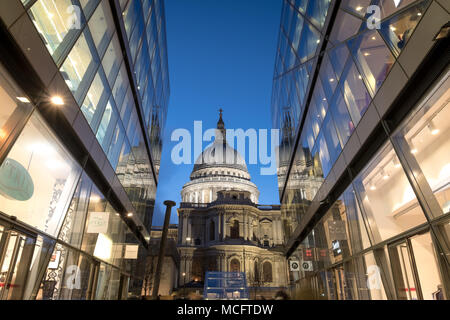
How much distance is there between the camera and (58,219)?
393 inches

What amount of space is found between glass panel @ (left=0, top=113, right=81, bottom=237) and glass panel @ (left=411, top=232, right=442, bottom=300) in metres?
10.6

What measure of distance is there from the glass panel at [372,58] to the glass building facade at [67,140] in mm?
9592

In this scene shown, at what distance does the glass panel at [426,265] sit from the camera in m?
6.92

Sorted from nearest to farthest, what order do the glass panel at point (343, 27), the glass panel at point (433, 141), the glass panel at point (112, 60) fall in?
the glass panel at point (433, 141), the glass panel at point (343, 27), the glass panel at point (112, 60)

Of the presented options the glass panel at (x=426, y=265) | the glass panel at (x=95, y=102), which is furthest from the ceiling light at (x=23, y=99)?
the glass panel at (x=426, y=265)

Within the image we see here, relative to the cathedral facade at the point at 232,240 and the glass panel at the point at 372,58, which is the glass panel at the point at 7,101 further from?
the cathedral facade at the point at 232,240

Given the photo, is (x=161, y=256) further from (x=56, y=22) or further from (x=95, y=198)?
(x=56, y=22)

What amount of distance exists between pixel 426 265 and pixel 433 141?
3.23 metres

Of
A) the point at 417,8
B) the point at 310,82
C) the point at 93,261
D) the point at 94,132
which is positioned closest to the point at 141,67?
the point at 94,132

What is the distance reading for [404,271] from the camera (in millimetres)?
8406

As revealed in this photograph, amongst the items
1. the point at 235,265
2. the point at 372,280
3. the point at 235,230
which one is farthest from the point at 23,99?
the point at 235,230
